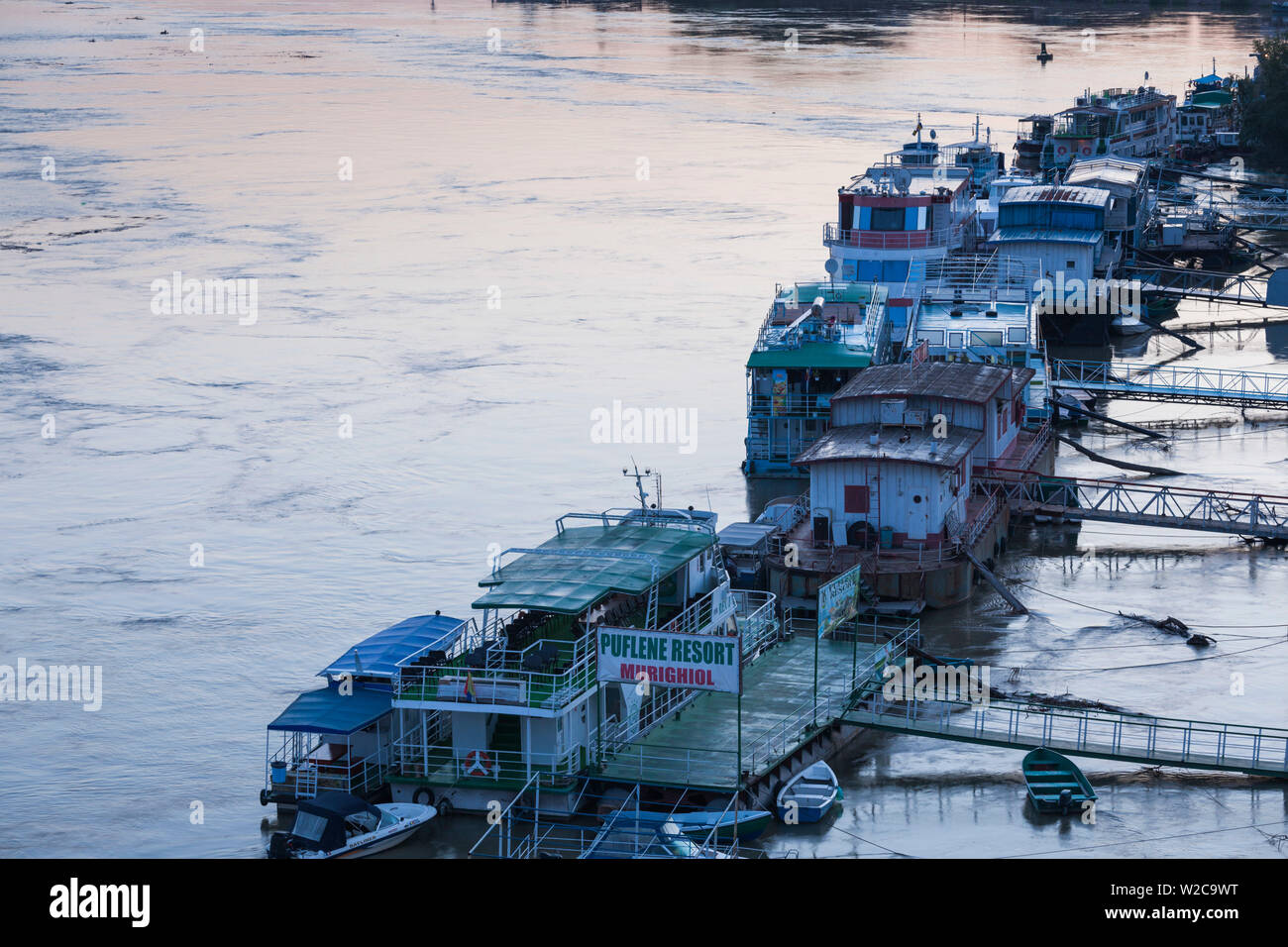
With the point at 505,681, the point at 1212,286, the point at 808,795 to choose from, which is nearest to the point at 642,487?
the point at 808,795

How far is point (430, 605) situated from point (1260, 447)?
2615 cm

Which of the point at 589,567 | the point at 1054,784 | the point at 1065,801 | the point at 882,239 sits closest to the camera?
the point at 1065,801

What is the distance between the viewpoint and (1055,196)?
233ft

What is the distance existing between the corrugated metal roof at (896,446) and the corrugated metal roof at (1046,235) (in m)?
25.9

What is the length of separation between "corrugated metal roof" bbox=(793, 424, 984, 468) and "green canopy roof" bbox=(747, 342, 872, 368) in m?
6.03

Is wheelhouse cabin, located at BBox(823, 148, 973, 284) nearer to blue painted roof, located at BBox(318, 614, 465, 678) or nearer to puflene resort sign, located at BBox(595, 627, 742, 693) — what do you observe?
blue painted roof, located at BBox(318, 614, 465, 678)

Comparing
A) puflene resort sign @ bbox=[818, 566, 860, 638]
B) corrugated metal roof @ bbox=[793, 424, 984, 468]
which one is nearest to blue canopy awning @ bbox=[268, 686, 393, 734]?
puflene resort sign @ bbox=[818, 566, 860, 638]

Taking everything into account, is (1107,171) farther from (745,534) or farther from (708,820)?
(708,820)

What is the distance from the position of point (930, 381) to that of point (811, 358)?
18.6 feet

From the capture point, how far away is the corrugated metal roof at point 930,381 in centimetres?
4462

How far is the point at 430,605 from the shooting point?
41.1 m
